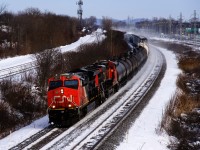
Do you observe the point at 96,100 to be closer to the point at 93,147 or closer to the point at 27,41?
the point at 93,147

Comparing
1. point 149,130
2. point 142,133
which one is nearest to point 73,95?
point 142,133

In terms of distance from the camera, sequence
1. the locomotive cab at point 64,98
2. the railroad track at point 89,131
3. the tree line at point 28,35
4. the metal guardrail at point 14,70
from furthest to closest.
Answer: the tree line at point 28,35, the metal guardrail at point 14,70, the locomotive cab at point 64,98, the railroad track at point 89,131

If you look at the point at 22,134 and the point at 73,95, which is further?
the point at 73,95

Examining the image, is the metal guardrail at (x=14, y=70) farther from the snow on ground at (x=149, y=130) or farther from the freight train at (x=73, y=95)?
the snow on ground at (x=149, y=130)

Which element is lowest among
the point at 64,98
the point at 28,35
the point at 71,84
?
the point at 64,98

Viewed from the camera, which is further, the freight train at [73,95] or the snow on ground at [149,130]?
the freight train at [73,95]

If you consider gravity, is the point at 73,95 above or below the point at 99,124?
above

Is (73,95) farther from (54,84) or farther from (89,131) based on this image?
(89,131)

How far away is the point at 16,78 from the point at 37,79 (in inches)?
84.6

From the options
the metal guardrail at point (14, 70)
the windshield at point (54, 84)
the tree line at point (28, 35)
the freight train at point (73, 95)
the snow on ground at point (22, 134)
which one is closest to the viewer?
the snow on ground at point (22, 134)

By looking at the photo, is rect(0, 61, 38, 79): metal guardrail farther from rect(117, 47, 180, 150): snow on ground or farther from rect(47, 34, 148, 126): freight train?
rect(117, 47, 180, 150): snow on ground

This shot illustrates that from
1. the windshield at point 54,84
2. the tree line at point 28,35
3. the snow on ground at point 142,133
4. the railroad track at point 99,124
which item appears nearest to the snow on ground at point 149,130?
the snow on ground at point 142,133

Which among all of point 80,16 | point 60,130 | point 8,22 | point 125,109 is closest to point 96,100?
point 125,109

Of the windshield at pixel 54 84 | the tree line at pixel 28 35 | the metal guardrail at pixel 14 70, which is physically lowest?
the metal guardrail at pixel 14 70
